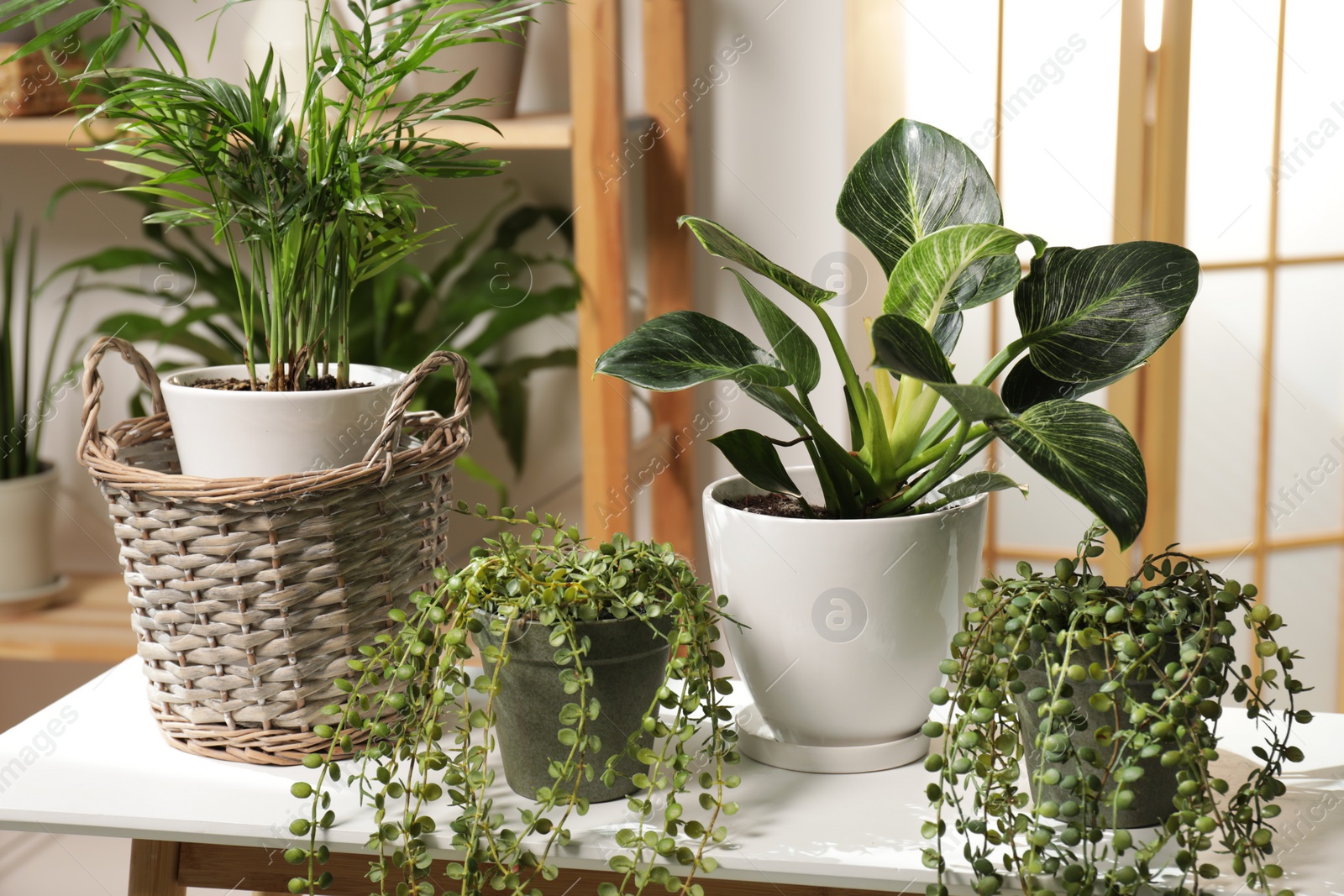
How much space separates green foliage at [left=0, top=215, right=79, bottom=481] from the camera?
5.46 feet

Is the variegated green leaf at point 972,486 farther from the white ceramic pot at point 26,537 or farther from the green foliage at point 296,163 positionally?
the white ceramic pot at point 26,537

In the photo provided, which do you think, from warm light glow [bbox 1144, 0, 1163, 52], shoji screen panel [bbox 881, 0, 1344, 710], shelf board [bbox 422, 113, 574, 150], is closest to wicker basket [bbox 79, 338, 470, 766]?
shelf board [bbox 422, 113, 574, 150]

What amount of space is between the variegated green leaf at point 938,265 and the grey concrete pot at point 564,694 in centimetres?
22

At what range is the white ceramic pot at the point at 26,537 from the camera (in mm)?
1662

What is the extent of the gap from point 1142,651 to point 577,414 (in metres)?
1.32

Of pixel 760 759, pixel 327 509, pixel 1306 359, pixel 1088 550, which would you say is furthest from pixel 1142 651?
pixel 1306 359

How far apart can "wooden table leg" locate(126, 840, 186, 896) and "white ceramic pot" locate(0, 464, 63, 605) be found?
120cm

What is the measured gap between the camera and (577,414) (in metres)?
1.80

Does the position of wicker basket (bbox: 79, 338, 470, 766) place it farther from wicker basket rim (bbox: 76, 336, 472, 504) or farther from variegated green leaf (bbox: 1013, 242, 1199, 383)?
variegated green leaf (bbox: 1013, 242, 1199, 383)

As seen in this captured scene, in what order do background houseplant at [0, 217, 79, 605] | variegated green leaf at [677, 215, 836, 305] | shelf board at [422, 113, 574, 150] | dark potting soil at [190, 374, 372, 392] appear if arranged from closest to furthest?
1. variegated green leaf at [677, 215, 836, 305]
2. dark potting soil at [190, 374, 372, 392]
3. shelf board at [422, 113, 574, 150]
4. background houseplant at [0, 217, 79, 605]

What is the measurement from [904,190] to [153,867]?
58 centimetres

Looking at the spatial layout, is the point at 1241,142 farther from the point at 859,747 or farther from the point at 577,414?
the point at 859,747

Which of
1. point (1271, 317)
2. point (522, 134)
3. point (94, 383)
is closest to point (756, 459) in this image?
point (94, 383)

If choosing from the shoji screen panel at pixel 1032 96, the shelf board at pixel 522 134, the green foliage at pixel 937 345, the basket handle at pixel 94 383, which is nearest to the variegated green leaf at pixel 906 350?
the green foliage at pixel 937 345
